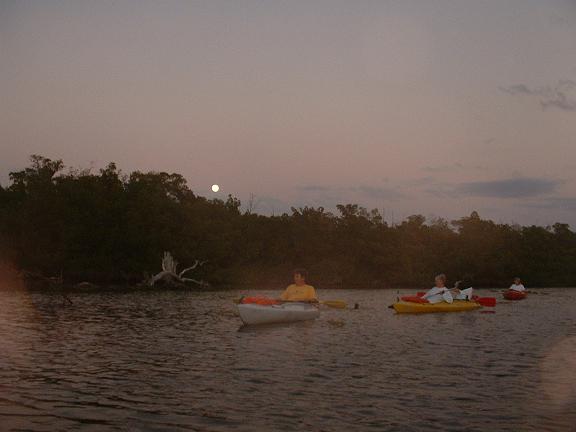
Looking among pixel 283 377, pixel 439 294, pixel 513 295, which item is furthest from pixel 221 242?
pixel 283 377

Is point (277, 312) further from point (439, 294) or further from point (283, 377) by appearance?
point (283, 377)

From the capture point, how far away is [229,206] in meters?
79.4

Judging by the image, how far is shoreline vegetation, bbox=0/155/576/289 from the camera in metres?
63.2

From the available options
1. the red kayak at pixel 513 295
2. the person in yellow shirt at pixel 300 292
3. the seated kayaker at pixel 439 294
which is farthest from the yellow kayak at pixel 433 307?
the red kayak at pixel 513 295

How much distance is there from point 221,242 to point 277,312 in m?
46.7

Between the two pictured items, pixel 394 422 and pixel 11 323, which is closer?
pixel 394 422

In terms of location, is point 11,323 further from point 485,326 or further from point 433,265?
point 433,265

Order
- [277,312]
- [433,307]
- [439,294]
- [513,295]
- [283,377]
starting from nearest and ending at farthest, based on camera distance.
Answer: [283,377]
[277,312]
[433,307]
[439,294]
[513,295]

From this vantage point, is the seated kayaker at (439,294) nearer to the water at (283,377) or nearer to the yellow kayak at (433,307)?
the yellow kayak at (433,307)

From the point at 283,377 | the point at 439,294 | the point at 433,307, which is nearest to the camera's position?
the point at 283,377

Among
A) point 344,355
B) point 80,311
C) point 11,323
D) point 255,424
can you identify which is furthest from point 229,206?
point 255,424

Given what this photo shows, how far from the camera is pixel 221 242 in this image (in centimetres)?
6931

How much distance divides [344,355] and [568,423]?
7138 millimetres

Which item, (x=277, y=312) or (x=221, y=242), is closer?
(x=277, y=312)
